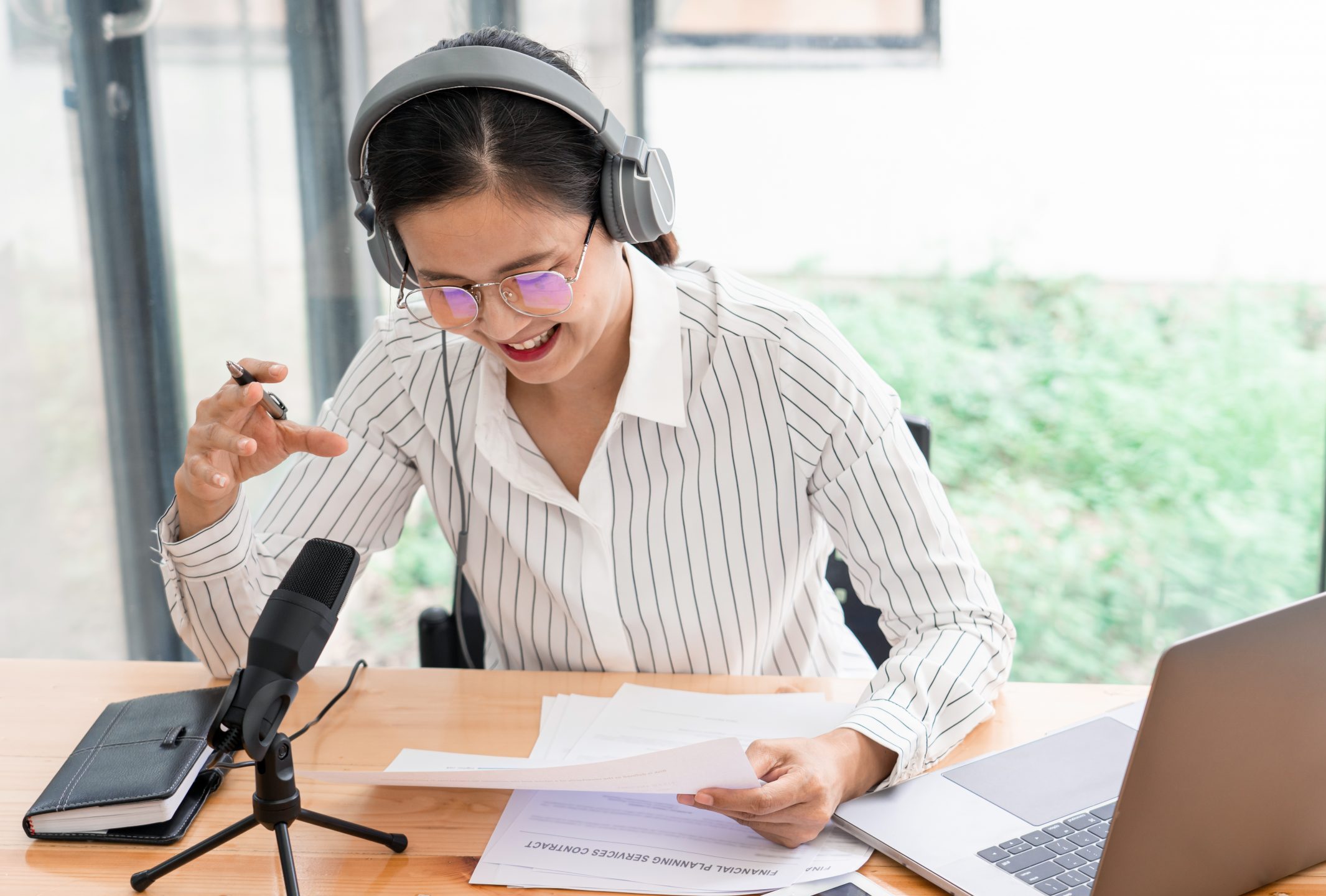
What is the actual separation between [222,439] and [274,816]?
44 cm

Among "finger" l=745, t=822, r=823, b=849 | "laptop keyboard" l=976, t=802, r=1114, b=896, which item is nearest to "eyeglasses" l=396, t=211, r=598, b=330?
"finger" l=745, t=822, r=823, b=849

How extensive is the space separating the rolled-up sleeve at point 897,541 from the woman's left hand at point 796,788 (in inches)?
3.3

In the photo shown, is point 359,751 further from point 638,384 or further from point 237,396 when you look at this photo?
point 638,384

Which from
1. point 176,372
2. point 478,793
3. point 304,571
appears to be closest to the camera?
point 304,571

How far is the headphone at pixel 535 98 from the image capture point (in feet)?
3.23

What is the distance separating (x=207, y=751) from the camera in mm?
1021

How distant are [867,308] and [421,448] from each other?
167 centimetres

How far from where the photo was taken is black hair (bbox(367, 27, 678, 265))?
1.01 m

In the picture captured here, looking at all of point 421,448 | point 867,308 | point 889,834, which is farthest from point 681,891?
point 867,308

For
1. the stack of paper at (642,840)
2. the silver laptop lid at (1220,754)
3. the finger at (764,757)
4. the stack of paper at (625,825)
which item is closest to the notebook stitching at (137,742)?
the stack of paper at (625,825)

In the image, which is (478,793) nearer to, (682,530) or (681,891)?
(681,891)

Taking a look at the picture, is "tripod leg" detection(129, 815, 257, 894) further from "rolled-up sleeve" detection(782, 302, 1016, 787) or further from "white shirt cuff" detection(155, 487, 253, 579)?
"rolled-up sleeve" detection(782, 302, 1016, 787)

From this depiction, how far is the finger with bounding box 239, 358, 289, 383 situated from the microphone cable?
37 cm

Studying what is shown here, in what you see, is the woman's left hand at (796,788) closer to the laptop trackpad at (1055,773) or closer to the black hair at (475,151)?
the laptop trackpad at (1055,773)
